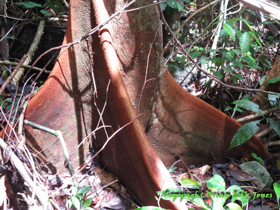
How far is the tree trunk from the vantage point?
1729 mm

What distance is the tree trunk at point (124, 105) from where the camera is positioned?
1729 millimetres

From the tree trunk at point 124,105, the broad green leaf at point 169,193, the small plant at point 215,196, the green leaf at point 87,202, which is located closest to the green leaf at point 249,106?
the tree trunk at point 124,105

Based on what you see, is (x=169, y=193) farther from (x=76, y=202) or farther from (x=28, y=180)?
(x=28, y=180)

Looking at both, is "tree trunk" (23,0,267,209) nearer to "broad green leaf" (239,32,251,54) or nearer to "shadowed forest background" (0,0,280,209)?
"shadowed forest background" (0,0,280,209)

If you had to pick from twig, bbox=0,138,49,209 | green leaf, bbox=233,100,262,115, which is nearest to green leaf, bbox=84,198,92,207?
twig, bbox=0,138,49,209

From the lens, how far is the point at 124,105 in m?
1.72

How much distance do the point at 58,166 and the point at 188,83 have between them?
2.34m

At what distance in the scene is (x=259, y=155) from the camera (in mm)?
2279

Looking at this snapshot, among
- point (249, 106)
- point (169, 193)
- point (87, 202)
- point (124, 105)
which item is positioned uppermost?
point (124, 105)

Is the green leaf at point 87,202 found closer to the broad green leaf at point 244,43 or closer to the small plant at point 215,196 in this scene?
the small plant at point 215,196

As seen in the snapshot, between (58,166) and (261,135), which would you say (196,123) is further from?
(58,166)

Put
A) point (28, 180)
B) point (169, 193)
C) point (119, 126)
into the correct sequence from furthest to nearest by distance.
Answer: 1. point (119, 126)
2. point (169, 193)
3. point (28, 180)

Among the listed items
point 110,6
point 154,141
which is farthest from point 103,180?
point 110,6

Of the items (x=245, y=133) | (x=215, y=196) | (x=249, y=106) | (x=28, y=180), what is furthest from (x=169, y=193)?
(x=249, y=106)
